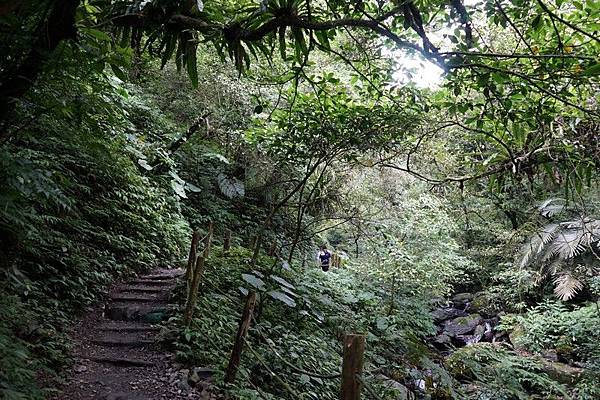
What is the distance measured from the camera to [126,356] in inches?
174

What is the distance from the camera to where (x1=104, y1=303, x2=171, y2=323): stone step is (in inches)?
206

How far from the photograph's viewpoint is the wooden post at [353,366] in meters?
2.32

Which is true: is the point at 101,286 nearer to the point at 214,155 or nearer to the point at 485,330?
the point at 214,155

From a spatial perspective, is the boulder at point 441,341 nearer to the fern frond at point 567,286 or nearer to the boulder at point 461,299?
the fern frond at point 567,286

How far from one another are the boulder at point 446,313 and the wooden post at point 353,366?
1046cm

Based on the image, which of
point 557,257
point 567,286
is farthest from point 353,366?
point 557,257

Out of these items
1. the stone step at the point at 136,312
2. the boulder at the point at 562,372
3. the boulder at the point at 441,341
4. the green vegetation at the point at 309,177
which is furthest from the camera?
the boulder at the point at 441,341

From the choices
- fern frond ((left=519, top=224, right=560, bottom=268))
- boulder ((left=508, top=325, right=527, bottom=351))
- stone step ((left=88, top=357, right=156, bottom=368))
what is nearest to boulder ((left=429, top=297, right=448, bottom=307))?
boulder ((left=508, top=325, right=527, bottom=351))

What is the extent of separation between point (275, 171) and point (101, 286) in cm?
539

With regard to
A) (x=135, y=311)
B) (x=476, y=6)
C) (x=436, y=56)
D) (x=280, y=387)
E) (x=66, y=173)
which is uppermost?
(x=476, y=6)

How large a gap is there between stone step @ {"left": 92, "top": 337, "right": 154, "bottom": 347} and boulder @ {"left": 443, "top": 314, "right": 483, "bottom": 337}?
8508mm

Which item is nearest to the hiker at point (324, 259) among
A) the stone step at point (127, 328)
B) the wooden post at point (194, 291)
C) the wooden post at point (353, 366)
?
the stone step at point (127, 328)

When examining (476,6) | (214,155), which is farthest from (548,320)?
(476,6)

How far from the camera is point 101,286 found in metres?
5.73
